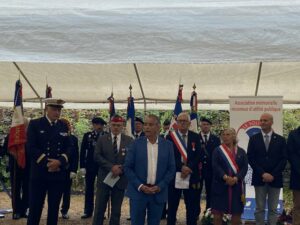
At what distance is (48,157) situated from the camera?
6695 millimetres

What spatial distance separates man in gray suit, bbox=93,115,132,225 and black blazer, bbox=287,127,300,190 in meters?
2.09

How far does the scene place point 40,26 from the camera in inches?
218

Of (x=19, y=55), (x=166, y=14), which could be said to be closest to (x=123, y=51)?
(x=166, y=14)

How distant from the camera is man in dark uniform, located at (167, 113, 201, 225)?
290 inches

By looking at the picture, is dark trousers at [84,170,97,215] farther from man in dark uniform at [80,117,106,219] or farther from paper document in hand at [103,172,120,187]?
paper document in hand at [103,172,120,187]

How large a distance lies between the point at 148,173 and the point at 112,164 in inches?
46.4

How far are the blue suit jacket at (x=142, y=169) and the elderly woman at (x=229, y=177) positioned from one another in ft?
3.72

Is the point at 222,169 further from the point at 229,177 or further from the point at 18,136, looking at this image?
the point at 18,136

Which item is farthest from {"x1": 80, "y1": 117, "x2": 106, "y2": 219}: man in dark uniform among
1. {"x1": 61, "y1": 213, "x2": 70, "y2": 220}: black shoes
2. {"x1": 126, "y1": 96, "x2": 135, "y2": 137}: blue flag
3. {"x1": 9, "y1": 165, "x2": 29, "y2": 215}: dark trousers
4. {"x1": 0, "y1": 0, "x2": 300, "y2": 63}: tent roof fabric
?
{"x1": 0, "y1": 0, "x2": 300, "y2": 63}: tent roof fabric

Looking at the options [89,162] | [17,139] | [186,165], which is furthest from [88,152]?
[186,165]

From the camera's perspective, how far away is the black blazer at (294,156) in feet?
23.7

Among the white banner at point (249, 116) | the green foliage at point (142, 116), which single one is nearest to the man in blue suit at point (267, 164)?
the white banner at point (249, 116)

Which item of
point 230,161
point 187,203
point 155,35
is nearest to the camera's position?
point 155,35

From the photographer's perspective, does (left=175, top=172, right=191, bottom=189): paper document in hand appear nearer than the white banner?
Yes
